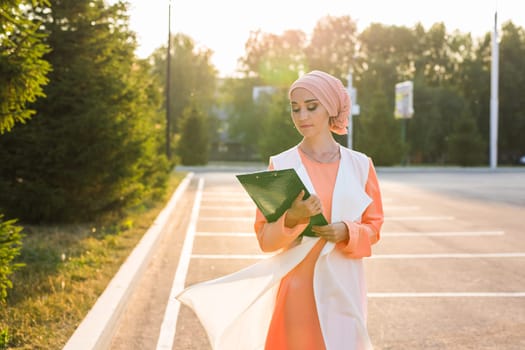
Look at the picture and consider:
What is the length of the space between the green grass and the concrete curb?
0.09 metres

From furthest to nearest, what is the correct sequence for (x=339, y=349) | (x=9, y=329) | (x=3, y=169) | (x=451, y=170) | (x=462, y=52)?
(x=462, y=52) → (x=451, y=170) → (x=3, y=169) → (x=9, y=329) → (x=339, y=349)

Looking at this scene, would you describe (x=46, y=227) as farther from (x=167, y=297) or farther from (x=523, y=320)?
(x=523, y=320)

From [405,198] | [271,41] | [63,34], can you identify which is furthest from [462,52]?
[63,34]

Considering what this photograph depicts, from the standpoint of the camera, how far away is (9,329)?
5.20 m

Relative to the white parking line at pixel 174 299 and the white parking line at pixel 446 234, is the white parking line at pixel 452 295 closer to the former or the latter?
the white parking line at pixel 174 299

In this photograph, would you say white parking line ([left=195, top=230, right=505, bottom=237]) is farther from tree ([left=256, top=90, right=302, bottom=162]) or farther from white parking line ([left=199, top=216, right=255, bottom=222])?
tree ([left=256, top=90, right=302, bottom=162])

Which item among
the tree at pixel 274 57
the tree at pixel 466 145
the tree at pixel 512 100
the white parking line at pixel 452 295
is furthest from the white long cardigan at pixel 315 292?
the tree at pixel 274 57

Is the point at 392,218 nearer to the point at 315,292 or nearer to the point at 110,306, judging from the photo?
the point at 110,306

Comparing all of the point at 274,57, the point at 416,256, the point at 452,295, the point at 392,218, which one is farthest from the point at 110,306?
the point at 274,57

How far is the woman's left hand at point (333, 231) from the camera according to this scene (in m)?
2.89

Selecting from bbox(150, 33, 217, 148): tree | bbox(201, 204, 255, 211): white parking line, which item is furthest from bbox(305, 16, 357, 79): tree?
bbox(201, 204, 255, 211): white parking line

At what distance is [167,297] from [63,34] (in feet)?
20.5

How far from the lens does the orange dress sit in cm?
298

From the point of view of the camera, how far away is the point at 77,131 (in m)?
11.3
